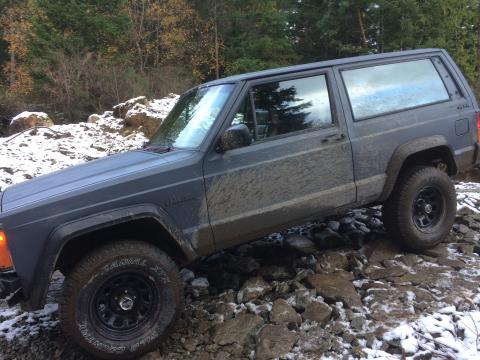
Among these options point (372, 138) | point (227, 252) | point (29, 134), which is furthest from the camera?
point (29, 134)

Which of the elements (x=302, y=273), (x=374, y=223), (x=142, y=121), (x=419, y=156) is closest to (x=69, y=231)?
(x=302, y=273)

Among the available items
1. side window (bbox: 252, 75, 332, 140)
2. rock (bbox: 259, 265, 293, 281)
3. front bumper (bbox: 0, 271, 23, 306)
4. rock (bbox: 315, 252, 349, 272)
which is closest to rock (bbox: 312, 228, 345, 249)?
rock (bbox: 315, 252, 349, 272)

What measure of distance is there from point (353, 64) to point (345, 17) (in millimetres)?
18715

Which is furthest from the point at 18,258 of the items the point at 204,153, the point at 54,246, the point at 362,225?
the point at 362,225

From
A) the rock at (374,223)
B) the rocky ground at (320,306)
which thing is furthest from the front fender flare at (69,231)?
the rock at (374,223)

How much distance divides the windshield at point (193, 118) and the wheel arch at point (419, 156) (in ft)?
5.71

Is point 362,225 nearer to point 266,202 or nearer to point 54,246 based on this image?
point 266,202

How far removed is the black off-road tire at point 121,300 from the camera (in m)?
3.07

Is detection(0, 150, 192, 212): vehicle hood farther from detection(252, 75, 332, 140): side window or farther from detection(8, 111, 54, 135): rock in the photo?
detection(8, 111, 54, 135): rock

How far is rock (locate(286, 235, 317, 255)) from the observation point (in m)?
4.67

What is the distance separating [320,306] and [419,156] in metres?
1.93

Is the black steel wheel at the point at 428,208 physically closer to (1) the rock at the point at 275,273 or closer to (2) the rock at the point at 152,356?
(1) the rock at the point at 275,273

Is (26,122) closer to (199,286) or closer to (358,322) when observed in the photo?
(199,286)

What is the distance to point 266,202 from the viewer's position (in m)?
3.71
